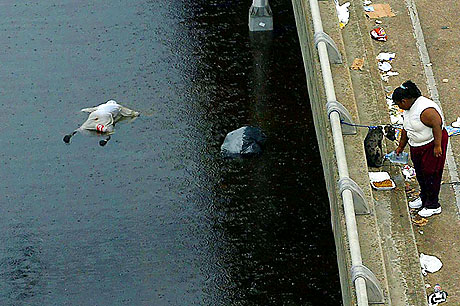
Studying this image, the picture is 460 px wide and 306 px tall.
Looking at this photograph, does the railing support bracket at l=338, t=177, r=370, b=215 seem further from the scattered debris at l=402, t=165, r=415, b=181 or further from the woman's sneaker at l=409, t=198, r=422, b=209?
the scattered debris at l=402, t=165, r=415, b=181

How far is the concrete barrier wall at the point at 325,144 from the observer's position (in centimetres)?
670

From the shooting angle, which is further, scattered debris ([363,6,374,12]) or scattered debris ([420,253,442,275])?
scattered debris ([363,6,374,12])

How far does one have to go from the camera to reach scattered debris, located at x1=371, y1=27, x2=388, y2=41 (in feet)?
34.9

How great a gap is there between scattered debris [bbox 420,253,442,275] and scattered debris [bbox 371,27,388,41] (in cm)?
374

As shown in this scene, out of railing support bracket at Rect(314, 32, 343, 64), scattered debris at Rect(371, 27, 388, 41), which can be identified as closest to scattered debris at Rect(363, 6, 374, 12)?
scattered debris at Rect(371, 27, 388, 41)

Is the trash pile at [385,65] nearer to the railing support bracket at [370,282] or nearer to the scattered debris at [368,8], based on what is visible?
the scattered debris at [368,8]

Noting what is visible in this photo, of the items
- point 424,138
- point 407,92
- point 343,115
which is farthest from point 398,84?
point 343,115

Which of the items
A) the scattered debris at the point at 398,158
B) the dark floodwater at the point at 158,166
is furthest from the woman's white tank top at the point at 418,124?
the dark floodwater at the point at 158,166


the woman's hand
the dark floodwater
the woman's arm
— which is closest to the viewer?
the woman's hand

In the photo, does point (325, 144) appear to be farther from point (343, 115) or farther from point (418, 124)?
point (418, 124)

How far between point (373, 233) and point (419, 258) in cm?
78

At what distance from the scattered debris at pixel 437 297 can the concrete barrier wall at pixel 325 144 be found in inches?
29.5

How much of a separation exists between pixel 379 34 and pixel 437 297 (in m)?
4.30

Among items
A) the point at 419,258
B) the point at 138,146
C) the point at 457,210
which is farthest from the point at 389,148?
the point at 138,146
